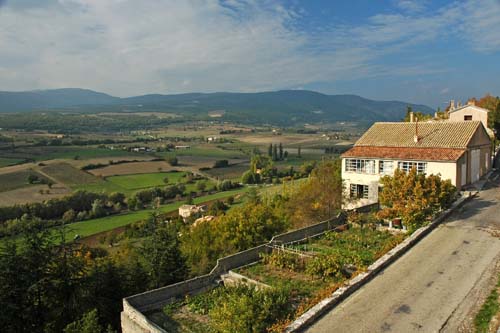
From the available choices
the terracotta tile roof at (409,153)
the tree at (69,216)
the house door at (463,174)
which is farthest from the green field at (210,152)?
the house door at (463,174)

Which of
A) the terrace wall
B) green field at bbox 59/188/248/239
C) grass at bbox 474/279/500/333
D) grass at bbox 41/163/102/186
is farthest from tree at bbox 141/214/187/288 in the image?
grass at bbox 41/163/102/186

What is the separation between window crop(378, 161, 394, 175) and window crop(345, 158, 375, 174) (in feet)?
1.80

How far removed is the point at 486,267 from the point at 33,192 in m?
66.8

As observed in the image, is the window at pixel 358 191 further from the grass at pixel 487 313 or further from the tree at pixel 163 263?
the grass at pixel 487 313

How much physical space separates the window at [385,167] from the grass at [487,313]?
14946 millimetres

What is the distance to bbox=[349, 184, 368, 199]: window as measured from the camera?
28750 millimetres

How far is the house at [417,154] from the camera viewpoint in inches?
997

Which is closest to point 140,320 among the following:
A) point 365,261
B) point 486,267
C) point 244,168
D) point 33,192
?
point 365,261

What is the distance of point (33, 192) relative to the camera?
213 feet

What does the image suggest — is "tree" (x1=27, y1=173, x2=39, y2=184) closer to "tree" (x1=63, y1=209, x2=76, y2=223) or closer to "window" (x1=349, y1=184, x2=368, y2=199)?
"tree" (x1=63, y1=209, x2=76, y2=223)

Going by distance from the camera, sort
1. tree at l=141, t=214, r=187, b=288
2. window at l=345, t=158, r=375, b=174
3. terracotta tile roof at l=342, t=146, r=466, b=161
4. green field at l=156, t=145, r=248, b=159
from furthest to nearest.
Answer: green field at l=156, t=145, r=248, b=159
window at l=345, t=158, r=375, b=174
terracotta tile roof at l=342, t=146, r=466, b=161
tree at l=141, t=214, r=187, b=288

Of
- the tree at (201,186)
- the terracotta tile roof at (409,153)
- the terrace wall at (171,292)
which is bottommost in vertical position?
the tree at (201,186)

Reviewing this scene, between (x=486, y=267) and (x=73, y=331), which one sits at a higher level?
(x=486, y=267)

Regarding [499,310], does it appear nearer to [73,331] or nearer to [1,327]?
[73,331]
